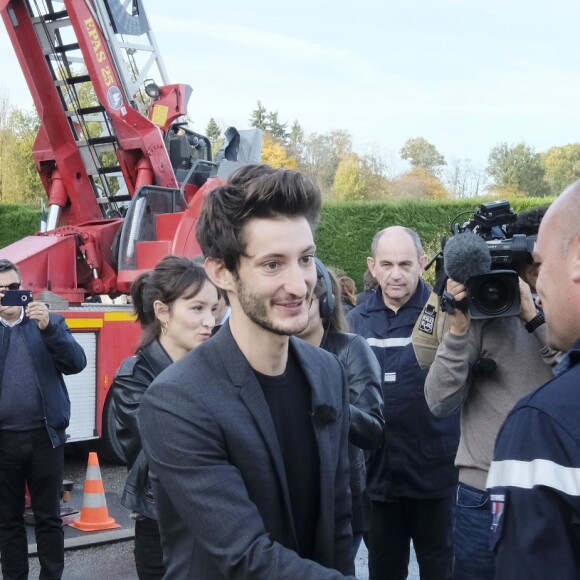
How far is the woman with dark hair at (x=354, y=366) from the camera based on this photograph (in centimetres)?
367

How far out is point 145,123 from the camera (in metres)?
9.54

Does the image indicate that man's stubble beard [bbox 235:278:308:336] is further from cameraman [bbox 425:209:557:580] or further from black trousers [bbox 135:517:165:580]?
black trousers [bbox 135:517:165:580]

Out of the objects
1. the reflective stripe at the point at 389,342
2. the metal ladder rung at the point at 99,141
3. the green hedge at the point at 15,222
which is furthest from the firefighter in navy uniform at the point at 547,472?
the green hedge at the point at 15,222

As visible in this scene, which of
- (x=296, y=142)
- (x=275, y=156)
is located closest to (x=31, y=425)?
(x=275, y=156)

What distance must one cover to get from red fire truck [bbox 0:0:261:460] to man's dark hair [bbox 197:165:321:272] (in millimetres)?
6394

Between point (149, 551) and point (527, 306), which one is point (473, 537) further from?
point (149, 551)

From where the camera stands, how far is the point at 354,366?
3.81m

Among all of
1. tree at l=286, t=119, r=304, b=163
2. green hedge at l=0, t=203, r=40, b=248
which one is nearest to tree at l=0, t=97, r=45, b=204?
green hedge at l=0, t=203, r=40, b=248

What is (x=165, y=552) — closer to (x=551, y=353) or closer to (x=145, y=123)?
(x=551, y=353)

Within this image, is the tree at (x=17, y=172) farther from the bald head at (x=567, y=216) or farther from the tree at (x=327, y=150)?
the tree at (x=327, y=150)

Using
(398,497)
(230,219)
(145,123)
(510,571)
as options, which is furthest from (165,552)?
(145,123)

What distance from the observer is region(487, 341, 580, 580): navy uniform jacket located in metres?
1.51

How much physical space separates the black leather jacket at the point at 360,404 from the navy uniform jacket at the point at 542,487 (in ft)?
6.19

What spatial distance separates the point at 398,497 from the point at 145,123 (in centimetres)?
590
